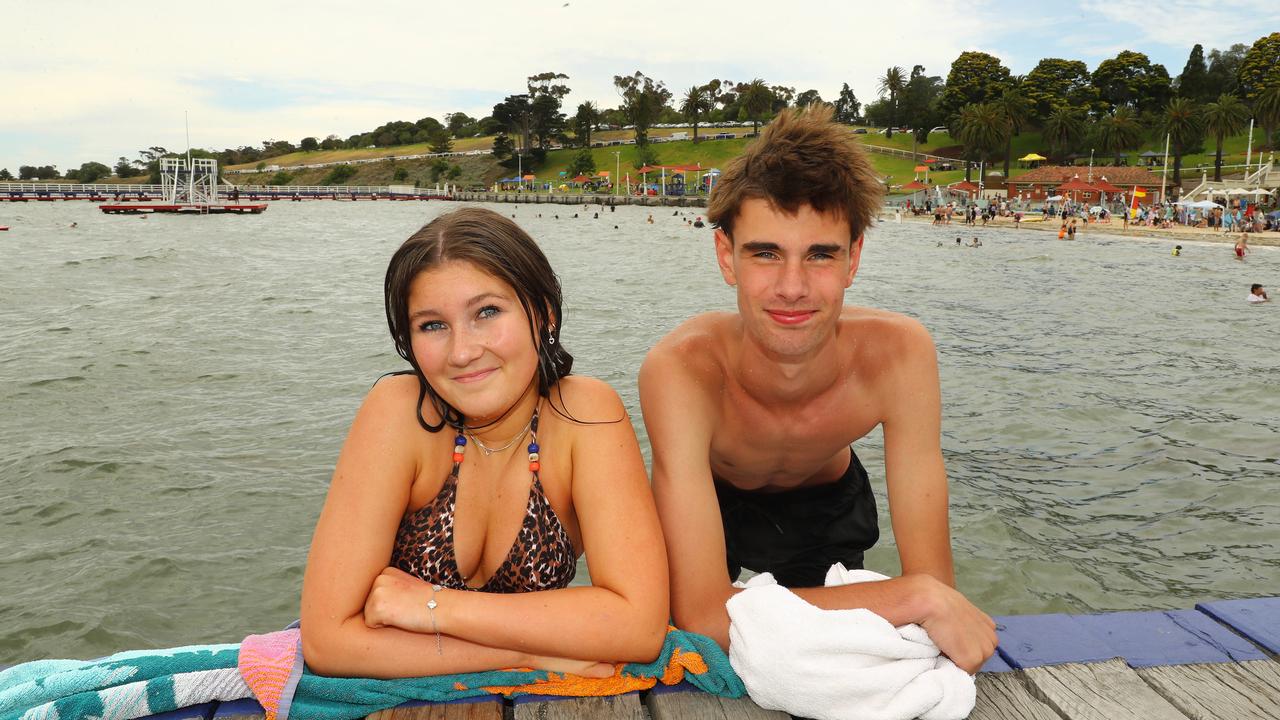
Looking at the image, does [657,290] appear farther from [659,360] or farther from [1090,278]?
[659,360]

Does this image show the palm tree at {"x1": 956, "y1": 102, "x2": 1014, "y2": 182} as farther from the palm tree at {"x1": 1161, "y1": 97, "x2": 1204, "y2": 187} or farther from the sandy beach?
the sandy beach

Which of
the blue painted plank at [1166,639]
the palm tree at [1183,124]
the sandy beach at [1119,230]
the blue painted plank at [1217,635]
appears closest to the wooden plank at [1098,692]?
the blue painted plank at [1166,639]

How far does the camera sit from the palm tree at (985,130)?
3081 inches

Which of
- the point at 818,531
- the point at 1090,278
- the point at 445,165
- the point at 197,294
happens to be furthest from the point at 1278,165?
the point at 445,165

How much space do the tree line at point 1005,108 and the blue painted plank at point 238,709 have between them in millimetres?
66573

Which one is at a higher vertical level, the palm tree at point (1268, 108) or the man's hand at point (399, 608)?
the palm tree at point (1268, 108)

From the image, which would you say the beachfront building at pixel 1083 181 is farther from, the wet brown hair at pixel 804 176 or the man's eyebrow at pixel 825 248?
the man's eyebrow at pixel 825 248

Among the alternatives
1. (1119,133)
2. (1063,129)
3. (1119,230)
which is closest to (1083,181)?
(1119,230)

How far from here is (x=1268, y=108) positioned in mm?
65062

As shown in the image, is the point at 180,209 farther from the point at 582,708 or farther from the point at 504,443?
the point at 582,708

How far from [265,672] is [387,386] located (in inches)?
31.8

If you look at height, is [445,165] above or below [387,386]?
above

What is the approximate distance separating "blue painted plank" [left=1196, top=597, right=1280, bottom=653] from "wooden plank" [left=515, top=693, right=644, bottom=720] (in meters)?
1.96

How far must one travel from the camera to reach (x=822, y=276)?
2758 millimetres
